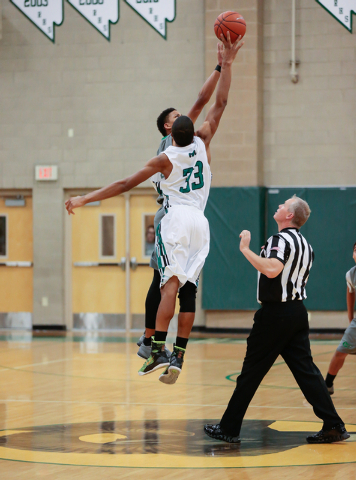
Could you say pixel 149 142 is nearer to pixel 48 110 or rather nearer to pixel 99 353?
pixel 48 110

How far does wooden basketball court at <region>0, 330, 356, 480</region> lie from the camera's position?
486cm

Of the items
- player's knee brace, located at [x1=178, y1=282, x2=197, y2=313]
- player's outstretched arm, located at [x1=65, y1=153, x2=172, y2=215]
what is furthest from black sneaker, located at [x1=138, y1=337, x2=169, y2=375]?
player's outstretched arm, located at [x1=65, y1=153, x2=172, y2=215]

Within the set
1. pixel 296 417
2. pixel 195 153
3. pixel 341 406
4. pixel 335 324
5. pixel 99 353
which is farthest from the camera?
pixel 335 324

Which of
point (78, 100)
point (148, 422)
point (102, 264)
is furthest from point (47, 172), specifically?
point (148, 422)

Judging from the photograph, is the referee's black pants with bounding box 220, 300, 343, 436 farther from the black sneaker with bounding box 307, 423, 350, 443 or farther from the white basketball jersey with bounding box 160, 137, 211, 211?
the white basketball jersey with bounding box 160, 137, 211, 211

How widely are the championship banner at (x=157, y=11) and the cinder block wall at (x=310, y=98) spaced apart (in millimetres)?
1795

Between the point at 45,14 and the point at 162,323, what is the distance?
10.7m

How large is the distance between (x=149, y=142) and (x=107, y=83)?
1414mm

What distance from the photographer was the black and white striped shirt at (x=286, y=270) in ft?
17.7

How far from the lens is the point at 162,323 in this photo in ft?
17.1

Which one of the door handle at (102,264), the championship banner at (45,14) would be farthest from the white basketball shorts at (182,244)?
the championship banner at (45,14)

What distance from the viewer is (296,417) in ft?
21.9

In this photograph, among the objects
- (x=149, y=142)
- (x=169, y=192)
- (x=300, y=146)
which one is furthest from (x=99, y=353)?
(x=169, y=192)

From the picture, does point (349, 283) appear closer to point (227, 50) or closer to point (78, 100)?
point (227, 50)
